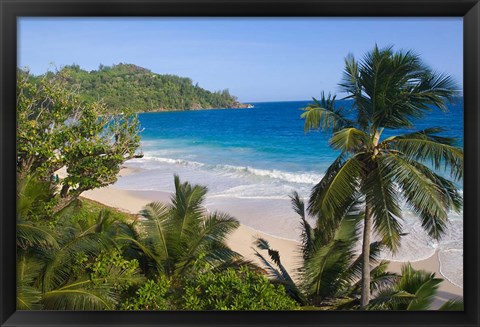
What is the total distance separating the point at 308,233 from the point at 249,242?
448 centimetres

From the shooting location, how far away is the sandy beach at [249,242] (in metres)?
8.44

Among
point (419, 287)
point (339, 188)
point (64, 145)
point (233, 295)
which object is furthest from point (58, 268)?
point (64, 145)

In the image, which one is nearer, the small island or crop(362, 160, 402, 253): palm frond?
crop(362, 160, 402, 253): palm frond

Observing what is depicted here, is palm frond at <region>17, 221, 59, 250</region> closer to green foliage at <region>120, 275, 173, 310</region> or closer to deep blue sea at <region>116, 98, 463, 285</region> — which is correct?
green foliage at <region>120, 275, 173, 310</region>

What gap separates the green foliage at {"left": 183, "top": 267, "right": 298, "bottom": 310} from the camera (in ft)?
10.2

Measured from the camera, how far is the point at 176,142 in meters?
20.9

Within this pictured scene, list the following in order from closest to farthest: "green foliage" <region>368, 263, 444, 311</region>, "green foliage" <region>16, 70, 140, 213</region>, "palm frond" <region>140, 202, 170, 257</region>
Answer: "green foliage" <region>368, 263, 444, 311</region>
"palm frond" <region>140, 202, 170, 257</region>
"green foliage" <region>16, 70, 140, 213</region>

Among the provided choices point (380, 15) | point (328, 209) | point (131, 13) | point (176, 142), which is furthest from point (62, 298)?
point (176, 142)

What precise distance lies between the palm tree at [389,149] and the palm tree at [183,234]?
79 cm

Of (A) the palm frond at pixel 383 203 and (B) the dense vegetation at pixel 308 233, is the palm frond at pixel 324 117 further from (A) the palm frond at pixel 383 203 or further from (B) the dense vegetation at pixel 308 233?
(A) the palm frond at pixel 383 203

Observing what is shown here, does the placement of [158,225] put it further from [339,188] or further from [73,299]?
[339,188]

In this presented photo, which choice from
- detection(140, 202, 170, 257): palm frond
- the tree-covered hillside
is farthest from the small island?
detection(140, 202, 170, 257): palm frond
